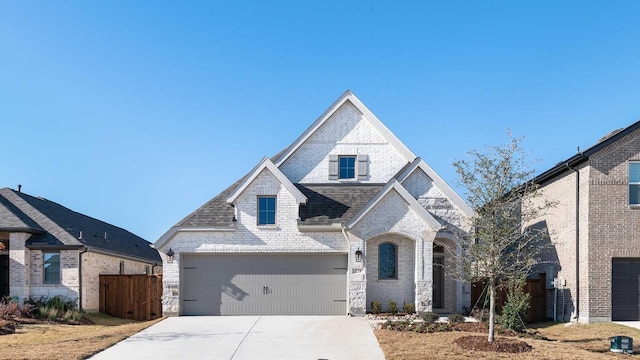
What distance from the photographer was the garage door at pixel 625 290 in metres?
17.5

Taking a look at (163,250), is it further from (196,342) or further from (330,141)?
(330,141)

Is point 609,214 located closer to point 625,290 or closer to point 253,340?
point 625,290

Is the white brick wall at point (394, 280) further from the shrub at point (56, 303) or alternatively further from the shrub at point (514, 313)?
the shrub at point (56, 303)

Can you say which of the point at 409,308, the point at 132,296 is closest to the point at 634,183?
the point at 409,308

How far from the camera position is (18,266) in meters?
20.8

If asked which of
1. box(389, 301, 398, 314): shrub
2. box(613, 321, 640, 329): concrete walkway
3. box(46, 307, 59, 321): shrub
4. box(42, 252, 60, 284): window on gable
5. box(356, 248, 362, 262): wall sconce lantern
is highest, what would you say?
box(356, 248, 362, 262): wall sconce lantern

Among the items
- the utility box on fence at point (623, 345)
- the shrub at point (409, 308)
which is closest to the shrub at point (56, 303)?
the shrub at point (409, 308)

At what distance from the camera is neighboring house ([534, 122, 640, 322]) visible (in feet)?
56.4

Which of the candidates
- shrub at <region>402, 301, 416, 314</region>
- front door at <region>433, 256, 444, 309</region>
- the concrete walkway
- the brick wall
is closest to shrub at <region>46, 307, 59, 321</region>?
shrub at <region>402, 301, 416, 314</region>

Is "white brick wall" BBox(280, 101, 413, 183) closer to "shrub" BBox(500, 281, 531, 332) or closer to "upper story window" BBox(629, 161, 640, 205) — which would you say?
"shrub" BBox(500, 281, 531, 332)

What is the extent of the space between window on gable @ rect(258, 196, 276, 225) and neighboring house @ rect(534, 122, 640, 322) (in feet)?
31.9

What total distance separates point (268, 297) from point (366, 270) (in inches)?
150

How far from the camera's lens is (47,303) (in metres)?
20.2

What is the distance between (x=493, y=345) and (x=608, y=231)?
7.63m
